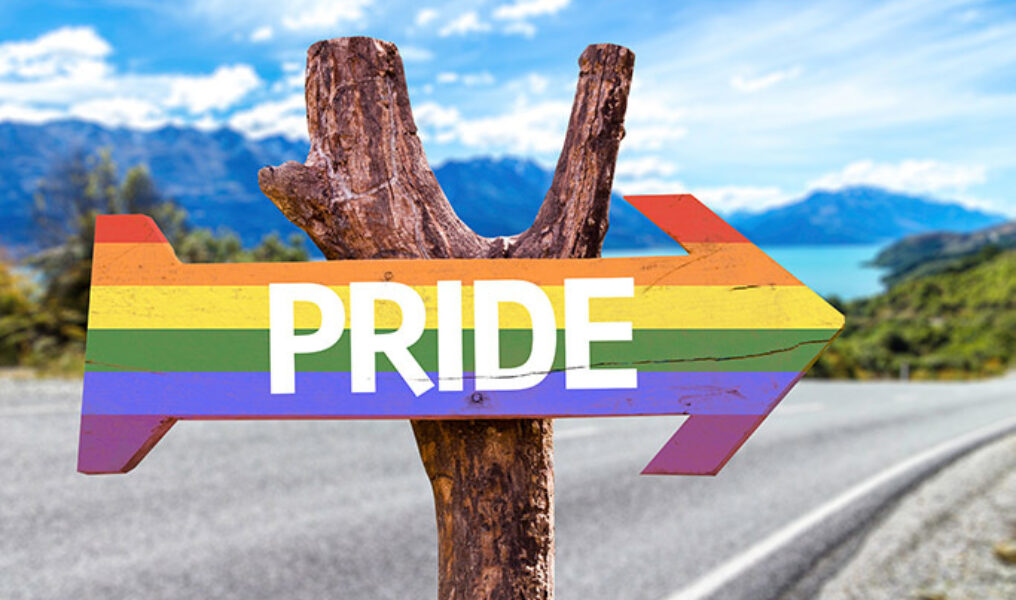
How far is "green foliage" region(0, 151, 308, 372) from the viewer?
991cm

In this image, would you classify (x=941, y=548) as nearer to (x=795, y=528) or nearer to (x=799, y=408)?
(x=795, y=528)

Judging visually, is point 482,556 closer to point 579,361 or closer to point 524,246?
point 579,361

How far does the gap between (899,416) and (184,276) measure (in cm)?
1195

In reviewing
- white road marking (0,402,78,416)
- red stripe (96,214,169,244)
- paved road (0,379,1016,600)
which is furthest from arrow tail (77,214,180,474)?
white road marking (0,402,78,416)

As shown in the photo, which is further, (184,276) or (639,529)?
(639,529)

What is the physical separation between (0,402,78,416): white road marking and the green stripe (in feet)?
22.1

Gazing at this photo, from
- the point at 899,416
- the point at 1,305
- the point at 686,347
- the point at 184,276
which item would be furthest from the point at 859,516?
the point at 1,305

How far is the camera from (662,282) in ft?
4.09

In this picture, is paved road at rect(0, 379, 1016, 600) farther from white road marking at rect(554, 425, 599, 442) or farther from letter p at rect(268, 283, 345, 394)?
letter p at rect(268, 283, 345, 394)

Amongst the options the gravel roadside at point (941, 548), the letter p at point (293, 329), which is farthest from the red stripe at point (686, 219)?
the gravel roadside at point (941, 548)

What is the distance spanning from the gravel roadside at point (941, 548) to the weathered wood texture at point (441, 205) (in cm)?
335

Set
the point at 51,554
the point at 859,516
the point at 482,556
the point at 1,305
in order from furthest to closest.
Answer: the point at 1,305 → the point at 859,516 → the point at 51,554 → the point at 482,556

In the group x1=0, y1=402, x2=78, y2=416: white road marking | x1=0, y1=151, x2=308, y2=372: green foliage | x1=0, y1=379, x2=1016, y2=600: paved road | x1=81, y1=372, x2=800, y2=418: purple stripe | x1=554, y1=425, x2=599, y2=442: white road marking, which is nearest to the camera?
x1=81, y1=372, x2=800, y2=418: purple stripe

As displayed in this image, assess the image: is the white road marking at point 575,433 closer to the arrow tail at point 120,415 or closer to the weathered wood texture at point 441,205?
the weathered wood texture at point 441,205
